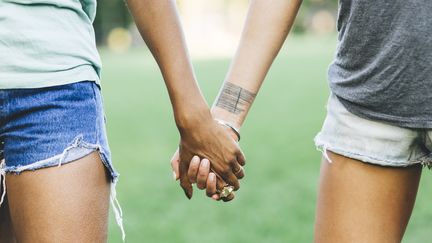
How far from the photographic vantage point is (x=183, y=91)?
8.22 ft

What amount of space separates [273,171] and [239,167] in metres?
3.87

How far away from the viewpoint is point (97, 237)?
2.13 m

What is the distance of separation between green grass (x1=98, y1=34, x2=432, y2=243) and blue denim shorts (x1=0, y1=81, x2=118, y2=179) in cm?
276

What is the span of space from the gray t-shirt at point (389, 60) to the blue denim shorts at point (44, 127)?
0.79 meters

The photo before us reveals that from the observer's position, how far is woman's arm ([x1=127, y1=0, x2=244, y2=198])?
242 centimetres

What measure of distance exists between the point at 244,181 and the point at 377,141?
161 inches

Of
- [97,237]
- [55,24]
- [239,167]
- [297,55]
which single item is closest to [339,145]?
[239,167]

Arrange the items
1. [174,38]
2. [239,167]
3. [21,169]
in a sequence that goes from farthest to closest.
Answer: [239,167] → [174,38] → [21,169]

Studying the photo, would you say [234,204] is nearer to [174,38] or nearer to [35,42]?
[174,38]

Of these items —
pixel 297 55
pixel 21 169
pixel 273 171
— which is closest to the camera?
pixel 21 169

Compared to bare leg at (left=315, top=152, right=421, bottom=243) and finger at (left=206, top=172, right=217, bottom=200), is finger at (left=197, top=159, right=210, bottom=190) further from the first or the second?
bare leg at (left=315, top=152, right=421, bottom=243)

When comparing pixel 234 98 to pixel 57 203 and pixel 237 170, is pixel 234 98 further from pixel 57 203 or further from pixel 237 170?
pixel 57 203

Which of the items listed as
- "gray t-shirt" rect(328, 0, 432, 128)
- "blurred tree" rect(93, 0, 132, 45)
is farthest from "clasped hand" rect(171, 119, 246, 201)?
"blurred tree" rect(93, 0, 132, 45)

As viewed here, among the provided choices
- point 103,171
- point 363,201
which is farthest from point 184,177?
point 363,201
